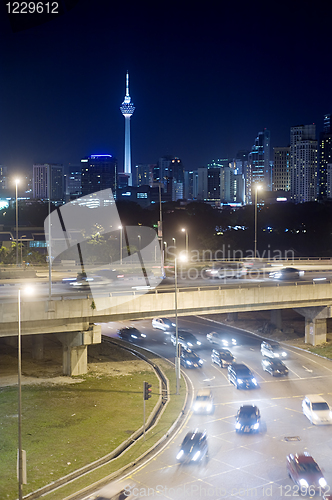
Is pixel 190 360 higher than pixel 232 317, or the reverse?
pixel 190 360

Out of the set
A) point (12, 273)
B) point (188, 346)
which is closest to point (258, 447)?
point (188, 346)

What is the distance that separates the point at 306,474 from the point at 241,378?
12.9m

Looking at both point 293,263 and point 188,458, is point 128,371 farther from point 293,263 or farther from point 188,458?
point 293,263

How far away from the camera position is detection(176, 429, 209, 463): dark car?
19.6 meters

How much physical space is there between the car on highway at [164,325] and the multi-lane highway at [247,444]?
13.3 metres

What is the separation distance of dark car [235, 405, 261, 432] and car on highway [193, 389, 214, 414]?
Answer: 7.68 ft

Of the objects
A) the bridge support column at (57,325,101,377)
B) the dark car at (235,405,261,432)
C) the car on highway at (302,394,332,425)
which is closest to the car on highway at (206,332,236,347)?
the bridge support column at (57,325,101,377)

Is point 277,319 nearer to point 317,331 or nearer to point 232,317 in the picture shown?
point 317,331

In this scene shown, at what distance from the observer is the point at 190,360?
35.8 m

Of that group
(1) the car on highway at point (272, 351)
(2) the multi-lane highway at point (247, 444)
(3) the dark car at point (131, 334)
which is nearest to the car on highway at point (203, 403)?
(2) the multi-lane highway at point (247, 444)

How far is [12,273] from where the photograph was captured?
4809cm

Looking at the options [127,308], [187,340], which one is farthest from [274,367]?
[127,308]

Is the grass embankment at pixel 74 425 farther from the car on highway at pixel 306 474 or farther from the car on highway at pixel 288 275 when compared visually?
the car on highway at pixel 288 275

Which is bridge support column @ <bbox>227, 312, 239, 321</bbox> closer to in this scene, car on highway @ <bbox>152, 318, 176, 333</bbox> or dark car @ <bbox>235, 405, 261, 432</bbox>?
car on highway @ <bbox>152, 318, 176, 333</bbox>
